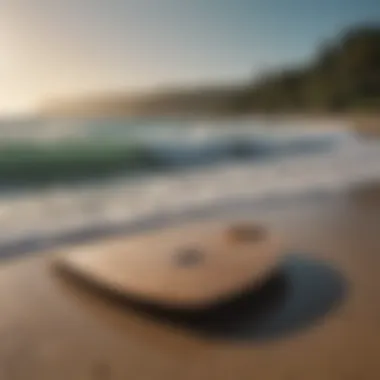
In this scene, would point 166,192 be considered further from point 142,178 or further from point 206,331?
point 206,331

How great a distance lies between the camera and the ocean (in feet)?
11.1

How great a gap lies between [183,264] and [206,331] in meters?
0.41

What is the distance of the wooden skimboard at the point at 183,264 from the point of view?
1816mm

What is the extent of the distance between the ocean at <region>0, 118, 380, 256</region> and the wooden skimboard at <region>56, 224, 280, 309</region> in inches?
30.7

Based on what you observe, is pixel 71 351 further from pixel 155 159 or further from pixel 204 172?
pixel 155 159

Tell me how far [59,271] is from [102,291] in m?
0.42

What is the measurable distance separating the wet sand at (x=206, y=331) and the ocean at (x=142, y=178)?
87cm

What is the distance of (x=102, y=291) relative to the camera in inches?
77.8

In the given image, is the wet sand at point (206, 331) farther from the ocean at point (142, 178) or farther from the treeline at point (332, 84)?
the treeline at point (332, 84)

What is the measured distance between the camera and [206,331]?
1.73 m

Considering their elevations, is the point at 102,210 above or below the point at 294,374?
above

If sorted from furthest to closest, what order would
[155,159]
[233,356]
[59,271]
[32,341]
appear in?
[155,159] → [59,271] → [32,341] → [233,356]

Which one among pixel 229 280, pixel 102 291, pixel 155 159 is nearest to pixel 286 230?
pixel 229 280

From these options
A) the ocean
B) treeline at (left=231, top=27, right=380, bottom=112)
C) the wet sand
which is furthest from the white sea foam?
treeline at (left=231, top=27, right=380, bottom=112)
